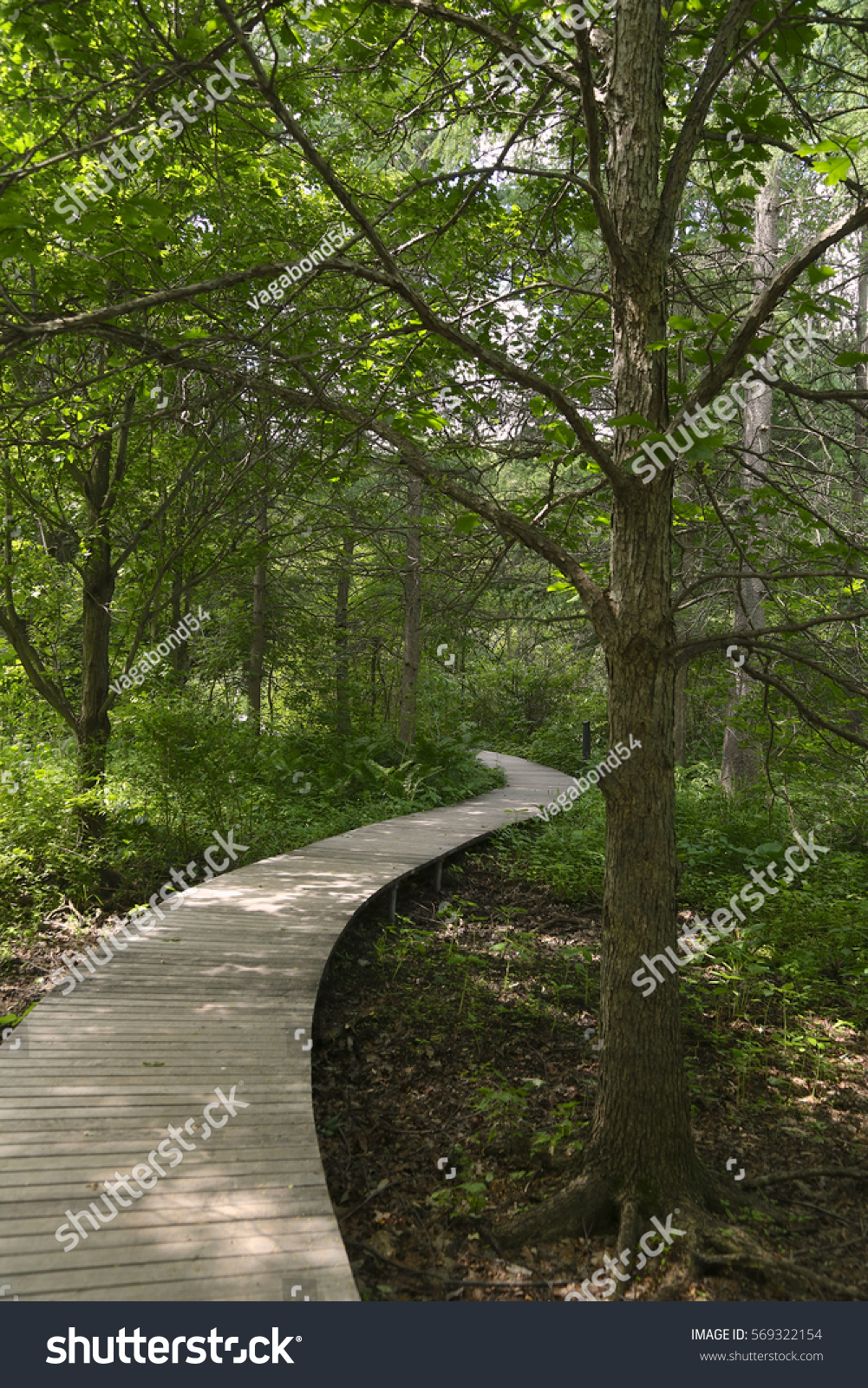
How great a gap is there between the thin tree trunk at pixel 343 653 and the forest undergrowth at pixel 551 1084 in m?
6.10

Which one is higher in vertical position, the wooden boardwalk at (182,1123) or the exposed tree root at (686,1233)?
the wooden boardwalk at (182,1123)

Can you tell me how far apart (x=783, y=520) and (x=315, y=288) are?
27.2ft

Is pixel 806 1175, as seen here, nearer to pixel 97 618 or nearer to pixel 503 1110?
pixel 503 1110

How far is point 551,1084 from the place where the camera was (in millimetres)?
4902

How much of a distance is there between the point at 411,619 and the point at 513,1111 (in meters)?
8.78

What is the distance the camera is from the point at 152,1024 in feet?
14.6

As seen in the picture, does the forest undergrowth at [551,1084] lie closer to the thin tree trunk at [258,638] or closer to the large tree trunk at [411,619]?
the large tree trunk at [411,619]

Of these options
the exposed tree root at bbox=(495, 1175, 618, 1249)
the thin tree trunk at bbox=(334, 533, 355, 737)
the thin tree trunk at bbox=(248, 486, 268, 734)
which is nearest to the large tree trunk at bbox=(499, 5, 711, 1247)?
the exposed tree root at bbox=(495, 1175, 618, 1249)

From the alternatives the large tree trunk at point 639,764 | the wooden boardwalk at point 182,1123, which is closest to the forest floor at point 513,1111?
the large tree trunk at point 639,764

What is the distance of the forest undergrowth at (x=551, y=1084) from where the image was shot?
3365mm

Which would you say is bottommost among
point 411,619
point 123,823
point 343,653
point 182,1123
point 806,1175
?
point 806,1175

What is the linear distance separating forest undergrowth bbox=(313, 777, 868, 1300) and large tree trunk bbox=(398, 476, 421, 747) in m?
5.05

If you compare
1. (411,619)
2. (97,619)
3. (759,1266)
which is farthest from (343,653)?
(759,1266)

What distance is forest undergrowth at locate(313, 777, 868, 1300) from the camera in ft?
11.0
